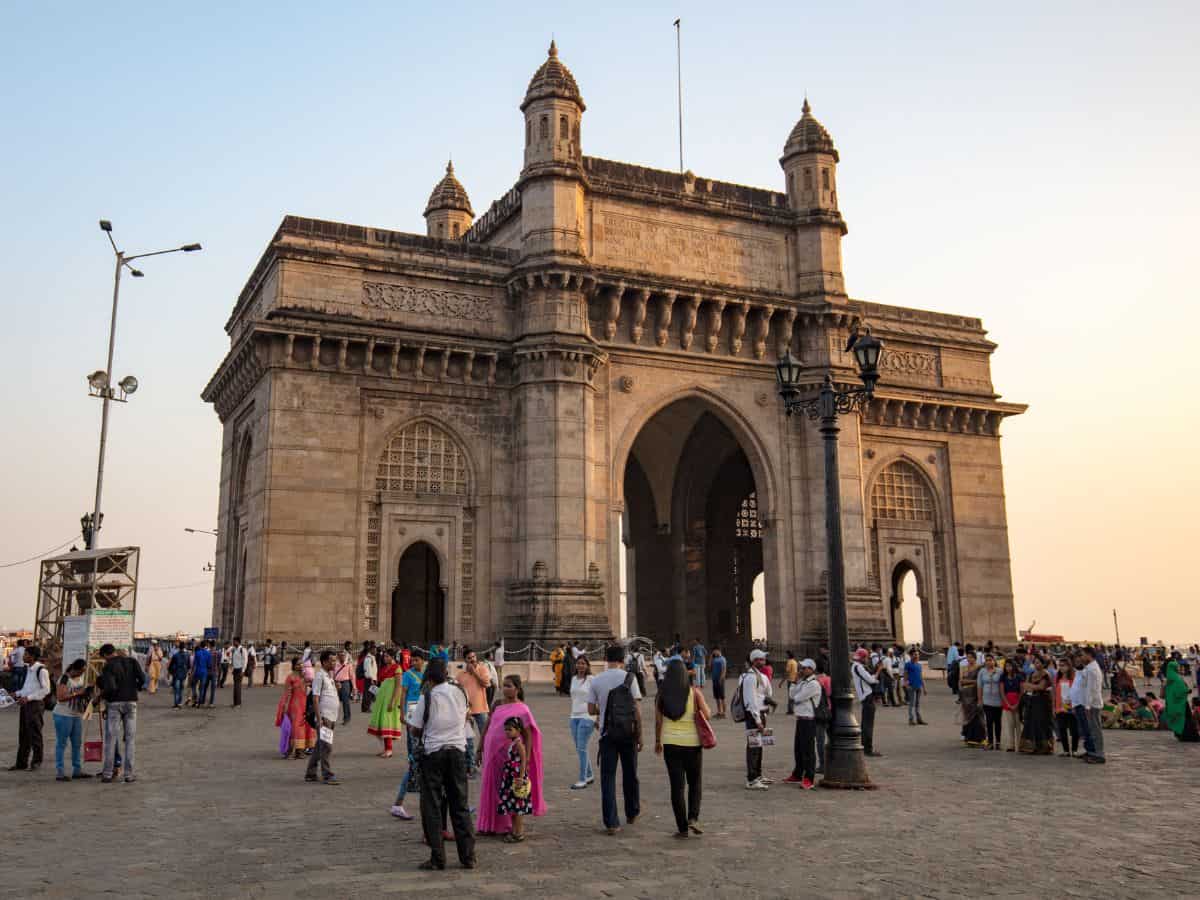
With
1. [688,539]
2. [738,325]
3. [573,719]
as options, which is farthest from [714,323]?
[573,719]

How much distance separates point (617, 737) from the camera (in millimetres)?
9641

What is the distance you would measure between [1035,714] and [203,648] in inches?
673

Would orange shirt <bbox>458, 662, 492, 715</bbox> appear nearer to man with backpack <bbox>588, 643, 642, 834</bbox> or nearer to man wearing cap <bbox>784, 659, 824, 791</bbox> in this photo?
man with backpack <bbox>588, 643, 642, 834</bbox>

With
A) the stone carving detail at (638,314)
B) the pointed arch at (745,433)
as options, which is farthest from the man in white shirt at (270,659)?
the stone carving detail at (638,314)

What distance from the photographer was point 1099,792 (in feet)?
39.8

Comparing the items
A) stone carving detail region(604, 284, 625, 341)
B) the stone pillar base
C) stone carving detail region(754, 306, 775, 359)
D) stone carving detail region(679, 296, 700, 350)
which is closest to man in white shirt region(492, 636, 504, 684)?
the stone pillar base

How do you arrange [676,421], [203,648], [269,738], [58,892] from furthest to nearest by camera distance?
[676,421] < [203,648] < [269,738] < [58,892]

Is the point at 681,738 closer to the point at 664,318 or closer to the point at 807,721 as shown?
the point at 807,721

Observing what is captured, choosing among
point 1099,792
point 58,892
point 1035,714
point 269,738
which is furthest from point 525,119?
point 58,892

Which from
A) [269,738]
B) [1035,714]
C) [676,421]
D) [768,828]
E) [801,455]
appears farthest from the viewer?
[676,421]

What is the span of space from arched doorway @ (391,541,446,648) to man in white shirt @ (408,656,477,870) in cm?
2524

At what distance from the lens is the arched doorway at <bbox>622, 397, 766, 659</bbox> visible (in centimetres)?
4200

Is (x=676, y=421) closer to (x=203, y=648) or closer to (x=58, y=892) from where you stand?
(x=203, y=648)

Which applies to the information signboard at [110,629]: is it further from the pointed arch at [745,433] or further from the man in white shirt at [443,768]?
the pointed arch at [745,433]
